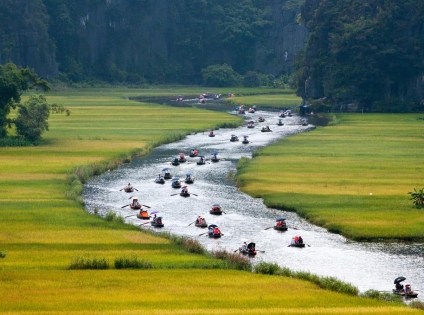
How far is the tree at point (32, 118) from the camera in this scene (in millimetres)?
89812

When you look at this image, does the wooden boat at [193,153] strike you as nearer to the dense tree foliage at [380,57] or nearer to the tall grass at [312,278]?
the tall grass at [312,278]

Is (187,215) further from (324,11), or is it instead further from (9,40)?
(9,40)

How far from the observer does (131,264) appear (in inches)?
1652

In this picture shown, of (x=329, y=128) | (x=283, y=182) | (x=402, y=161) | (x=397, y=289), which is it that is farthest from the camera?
(x=329, y=128)

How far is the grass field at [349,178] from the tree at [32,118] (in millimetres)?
22465

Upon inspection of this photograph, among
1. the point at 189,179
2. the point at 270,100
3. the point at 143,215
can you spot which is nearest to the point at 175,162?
the point at 189,179

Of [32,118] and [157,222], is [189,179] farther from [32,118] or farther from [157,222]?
[32,118]

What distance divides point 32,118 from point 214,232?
44.9 m

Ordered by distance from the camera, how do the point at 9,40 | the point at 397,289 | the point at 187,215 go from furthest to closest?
1. the point at 9,40
2. the point at 187,215
3. the point at 397,289

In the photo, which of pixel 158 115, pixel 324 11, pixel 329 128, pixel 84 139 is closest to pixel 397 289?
pixel 84 139

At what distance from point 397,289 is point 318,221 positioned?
14785mm

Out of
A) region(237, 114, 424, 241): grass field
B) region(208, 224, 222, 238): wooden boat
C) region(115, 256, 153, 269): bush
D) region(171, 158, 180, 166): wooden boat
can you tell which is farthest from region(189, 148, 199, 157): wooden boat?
region(115, 256, 153, 269): bush

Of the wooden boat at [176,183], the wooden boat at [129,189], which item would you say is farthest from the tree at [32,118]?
the wooden boat at [129,189]

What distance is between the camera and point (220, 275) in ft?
133
